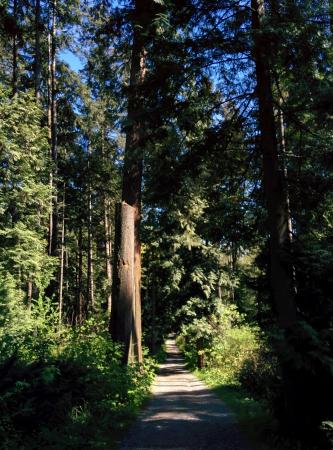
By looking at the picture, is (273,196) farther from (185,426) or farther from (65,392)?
(65,392)

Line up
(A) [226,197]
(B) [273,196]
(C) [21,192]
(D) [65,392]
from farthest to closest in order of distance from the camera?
(C) [21,192]
(A) [226,197]
(B) [273,196]
(D) [65,392]

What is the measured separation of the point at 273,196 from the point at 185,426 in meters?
4.25

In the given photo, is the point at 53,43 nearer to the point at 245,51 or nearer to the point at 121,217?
the point at 121,217

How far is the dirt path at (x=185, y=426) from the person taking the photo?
6.34 metres

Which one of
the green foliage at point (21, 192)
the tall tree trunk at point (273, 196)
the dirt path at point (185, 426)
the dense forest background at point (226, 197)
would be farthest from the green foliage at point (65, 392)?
the green foliage at point (21, 192)

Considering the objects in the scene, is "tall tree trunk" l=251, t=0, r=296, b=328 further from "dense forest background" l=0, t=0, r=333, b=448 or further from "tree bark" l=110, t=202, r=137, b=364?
"tree bark" l=110, t=202, r=137, b=364

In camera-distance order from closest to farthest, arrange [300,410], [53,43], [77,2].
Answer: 1. [300,410]
2. [77,2]
3. [53,43]

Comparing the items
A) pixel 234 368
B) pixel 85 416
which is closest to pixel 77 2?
pixel 234 368

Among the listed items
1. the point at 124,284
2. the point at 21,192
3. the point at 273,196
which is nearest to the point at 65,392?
the point at 273,196

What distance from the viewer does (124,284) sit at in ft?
36.2

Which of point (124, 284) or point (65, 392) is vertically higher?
point (124, 284)

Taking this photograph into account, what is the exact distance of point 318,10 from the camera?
6961 mm

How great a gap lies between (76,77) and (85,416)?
2077 centimetres

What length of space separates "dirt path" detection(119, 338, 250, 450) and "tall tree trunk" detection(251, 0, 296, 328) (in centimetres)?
203
